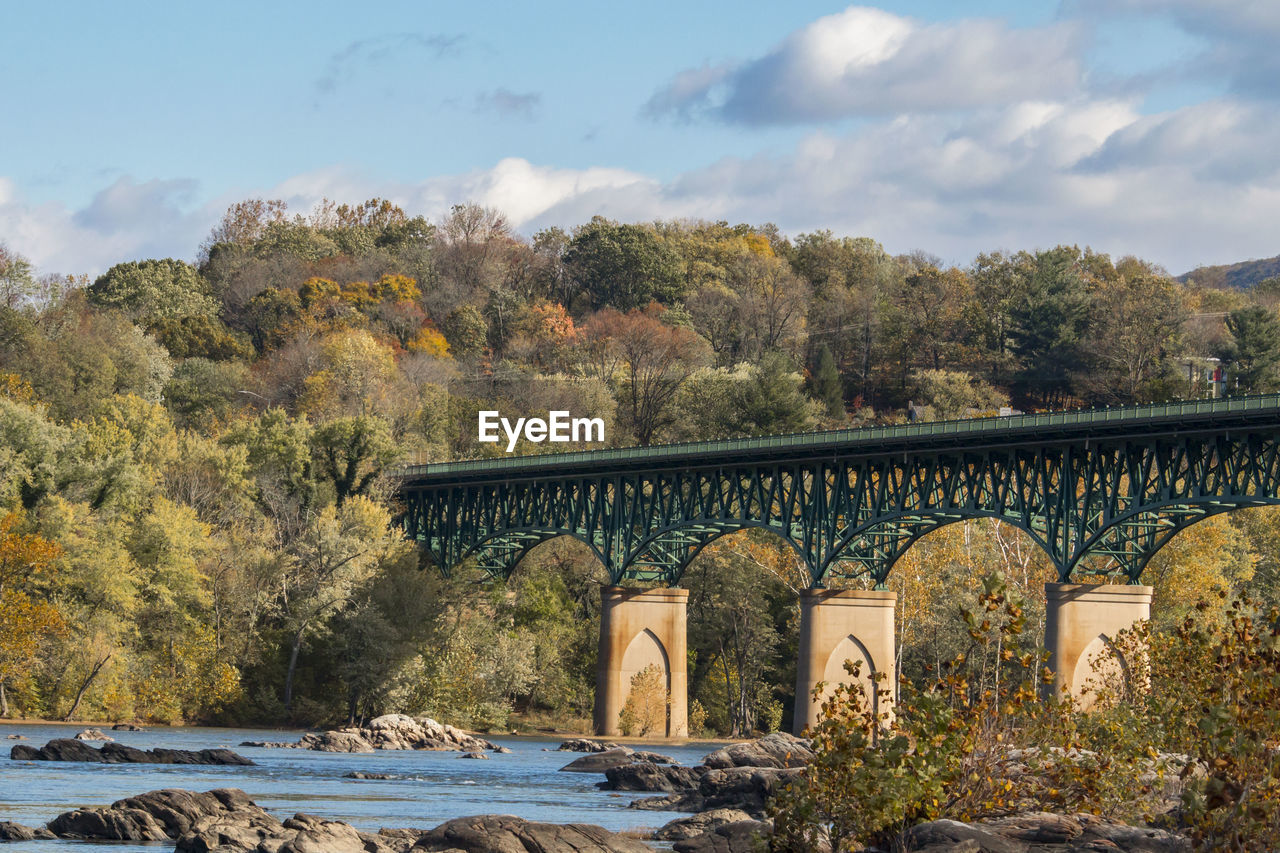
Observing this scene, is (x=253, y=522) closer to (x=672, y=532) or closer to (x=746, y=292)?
(x=672, y=532)

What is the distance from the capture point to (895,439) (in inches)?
3526

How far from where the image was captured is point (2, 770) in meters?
59.5

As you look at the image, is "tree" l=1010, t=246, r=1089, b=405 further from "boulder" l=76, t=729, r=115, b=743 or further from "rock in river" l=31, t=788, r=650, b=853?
"rock in river" l=31, t=788, r=650, b=853

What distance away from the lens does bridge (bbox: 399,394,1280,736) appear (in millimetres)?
79000

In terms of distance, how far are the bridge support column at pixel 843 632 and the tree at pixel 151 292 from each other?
280 feet

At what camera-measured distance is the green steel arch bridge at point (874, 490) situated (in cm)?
7788

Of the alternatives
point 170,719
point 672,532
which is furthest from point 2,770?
point 672,532

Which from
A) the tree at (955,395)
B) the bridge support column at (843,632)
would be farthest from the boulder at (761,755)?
the tree at (955,395)

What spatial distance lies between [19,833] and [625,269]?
147 m

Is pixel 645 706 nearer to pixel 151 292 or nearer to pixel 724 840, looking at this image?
pixel 724 840

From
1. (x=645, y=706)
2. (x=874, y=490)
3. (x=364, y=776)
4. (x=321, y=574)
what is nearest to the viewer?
(x=364, y=776)

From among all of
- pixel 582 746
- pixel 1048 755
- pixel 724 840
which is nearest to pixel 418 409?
pixel 582 746

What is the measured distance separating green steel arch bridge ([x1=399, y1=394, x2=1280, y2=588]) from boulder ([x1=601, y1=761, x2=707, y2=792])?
24.0 m

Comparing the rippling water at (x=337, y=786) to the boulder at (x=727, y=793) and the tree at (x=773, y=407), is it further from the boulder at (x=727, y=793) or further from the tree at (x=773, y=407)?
the tree at (x=773, y=407)
